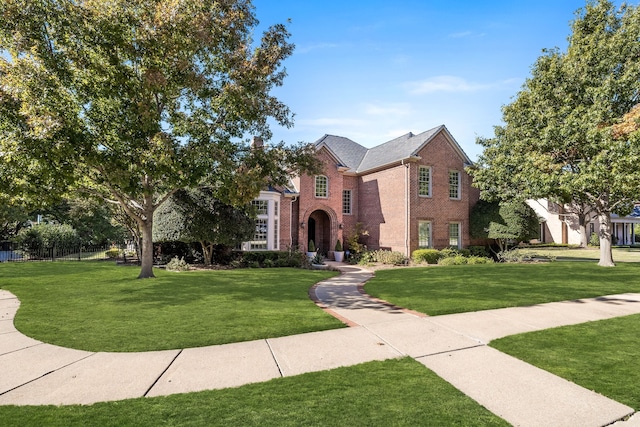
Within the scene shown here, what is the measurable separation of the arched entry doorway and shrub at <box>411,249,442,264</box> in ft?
22.2

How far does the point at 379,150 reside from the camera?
27453mm

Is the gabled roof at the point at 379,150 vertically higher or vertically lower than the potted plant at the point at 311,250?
higher

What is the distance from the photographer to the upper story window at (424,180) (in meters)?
23.5

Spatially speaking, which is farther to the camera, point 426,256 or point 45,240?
point 45,240

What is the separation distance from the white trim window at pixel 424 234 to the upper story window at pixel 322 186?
268 inches

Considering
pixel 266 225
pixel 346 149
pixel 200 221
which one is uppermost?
pixel 346 149

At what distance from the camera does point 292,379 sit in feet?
13.4

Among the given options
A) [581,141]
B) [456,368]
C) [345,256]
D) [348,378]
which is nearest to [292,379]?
[348,378]

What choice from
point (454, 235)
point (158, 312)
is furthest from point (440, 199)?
point (158, 312)

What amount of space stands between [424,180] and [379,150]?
17.4 ft

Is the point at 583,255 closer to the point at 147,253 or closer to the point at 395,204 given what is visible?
the point at 395,204

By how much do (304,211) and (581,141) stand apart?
15550 millimetres

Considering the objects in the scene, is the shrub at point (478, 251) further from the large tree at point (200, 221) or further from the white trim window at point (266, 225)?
the large tree at point (200, 221)

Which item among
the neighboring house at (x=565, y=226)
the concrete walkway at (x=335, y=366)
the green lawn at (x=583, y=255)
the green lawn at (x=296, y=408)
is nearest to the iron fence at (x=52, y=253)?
the concrete walkway at (x=335, y=366)
